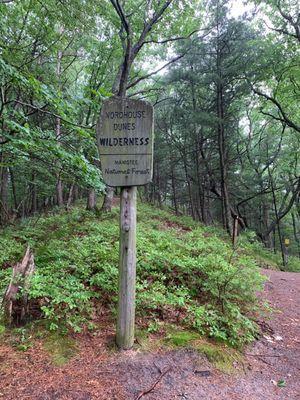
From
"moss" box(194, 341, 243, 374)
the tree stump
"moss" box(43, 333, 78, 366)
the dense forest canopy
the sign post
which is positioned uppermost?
the dense forest canopy

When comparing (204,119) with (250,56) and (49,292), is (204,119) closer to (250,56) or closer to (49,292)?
(250,56)

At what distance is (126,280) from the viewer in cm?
280

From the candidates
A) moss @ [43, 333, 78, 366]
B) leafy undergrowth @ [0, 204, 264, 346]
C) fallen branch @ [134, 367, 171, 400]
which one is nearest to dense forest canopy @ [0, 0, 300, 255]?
leafy undergrowth @ [0, 204, 264, 346]

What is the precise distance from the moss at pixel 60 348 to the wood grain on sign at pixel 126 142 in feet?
5.89

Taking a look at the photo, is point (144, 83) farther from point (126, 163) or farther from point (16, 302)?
point (16, 302)

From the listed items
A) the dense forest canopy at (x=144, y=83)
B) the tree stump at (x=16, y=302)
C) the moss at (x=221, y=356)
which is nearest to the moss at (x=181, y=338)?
the moss at (x=221, y=356)

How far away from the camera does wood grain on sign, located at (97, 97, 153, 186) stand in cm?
279

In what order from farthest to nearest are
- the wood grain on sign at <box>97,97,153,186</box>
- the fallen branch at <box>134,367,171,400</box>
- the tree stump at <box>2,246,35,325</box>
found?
the tree stump at <box>2,246,35,325</box>
the wood grain on sign at <box>97,97,153,186</box>
the fallen branch at <box>134,367,171,400</box>

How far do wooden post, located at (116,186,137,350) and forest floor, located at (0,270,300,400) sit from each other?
0.19 meters

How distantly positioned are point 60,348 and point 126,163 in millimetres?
2089

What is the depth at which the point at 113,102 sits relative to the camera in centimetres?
284

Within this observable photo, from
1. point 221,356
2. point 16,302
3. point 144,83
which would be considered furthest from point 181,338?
point 144,83

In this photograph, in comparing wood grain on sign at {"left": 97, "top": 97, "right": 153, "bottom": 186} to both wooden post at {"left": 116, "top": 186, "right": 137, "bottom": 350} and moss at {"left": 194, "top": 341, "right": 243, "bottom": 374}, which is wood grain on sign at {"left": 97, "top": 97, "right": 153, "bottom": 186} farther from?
moss at {"left": 194, "top": 341, "right": 243, "bottom": 374}

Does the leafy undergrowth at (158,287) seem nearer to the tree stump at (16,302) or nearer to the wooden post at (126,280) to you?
the tree stump at (16,302)
